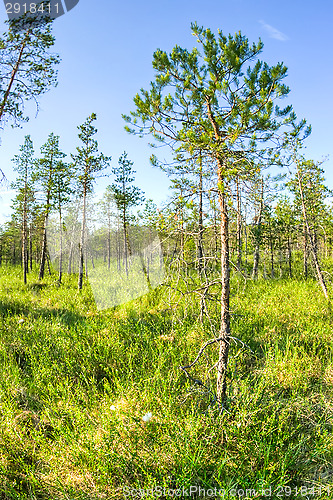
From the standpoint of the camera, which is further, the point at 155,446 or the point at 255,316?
the point at 255,316

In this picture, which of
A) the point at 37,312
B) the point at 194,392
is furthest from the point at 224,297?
the point at 37,312

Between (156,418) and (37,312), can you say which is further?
(37,312)

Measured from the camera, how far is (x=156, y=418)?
110 inches

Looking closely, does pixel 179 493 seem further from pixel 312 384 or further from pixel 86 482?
pixel 312 384

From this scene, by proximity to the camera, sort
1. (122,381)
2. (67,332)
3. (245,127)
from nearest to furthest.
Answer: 1. (245,127)
2. (122,381)
3. (67,332)

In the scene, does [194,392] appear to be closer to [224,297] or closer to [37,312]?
[224,297]

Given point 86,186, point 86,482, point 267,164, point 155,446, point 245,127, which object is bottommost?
point 86,482

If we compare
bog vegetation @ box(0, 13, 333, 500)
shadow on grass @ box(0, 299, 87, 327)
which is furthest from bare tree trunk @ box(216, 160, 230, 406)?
shadow on grass @ box(0, 299, 87, 327)

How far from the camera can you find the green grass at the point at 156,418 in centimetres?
229

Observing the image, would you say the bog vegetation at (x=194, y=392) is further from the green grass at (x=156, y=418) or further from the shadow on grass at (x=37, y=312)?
the shadow on grass at (x=37, y=312)

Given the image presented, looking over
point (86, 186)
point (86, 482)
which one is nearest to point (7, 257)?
point (86, 186)

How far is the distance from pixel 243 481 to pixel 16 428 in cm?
246

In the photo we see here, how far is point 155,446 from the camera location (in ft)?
8.10

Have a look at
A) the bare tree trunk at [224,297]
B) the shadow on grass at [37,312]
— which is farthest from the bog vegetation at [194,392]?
the shadow on grass at [37,312]
